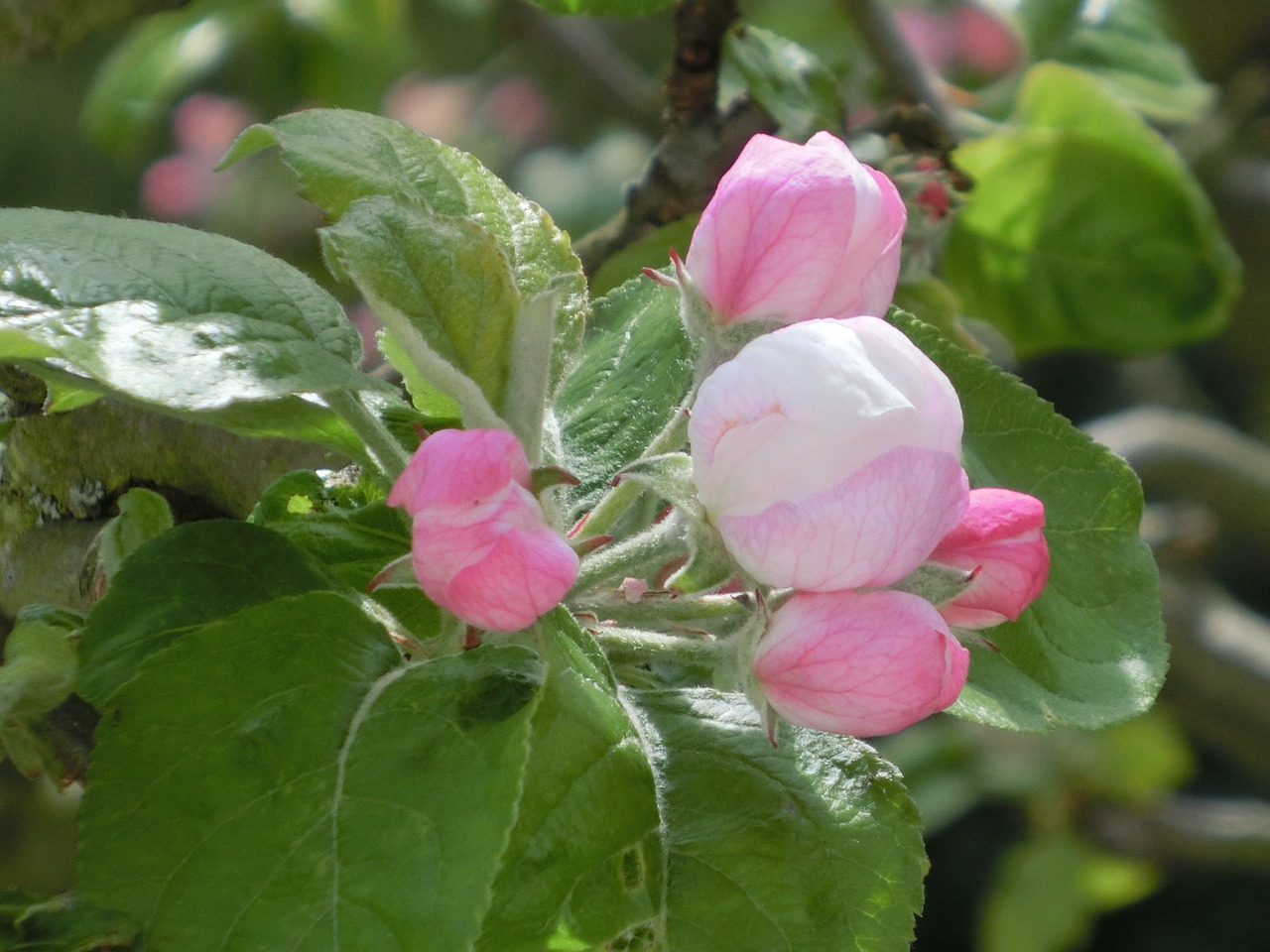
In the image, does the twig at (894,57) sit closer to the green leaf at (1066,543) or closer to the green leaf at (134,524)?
the green leaf at (1066,543)

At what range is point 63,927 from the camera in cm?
50

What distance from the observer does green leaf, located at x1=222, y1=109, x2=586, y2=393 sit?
621mm

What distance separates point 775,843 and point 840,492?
0.20 meters

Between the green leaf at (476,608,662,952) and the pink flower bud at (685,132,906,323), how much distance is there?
0.16 meters

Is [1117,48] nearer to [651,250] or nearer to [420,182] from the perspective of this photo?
[651,250]

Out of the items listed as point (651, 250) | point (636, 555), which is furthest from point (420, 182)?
point (651, 250)

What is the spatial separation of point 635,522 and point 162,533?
0.22 meters

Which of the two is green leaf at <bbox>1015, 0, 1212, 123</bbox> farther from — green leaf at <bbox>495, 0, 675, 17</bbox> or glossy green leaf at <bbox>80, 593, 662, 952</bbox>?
glossy green leaf at <bbox>80, 593, 662, 952</bbox>

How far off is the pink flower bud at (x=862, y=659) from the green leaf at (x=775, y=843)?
0.10m

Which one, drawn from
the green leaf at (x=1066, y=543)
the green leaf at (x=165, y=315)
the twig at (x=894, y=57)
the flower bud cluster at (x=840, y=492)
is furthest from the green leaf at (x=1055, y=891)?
the green leaf at (x=165, y=315)

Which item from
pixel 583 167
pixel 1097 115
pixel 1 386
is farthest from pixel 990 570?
pixel 583 167

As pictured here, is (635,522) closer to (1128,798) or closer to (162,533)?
(162,533)

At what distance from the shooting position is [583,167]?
2.96 metres

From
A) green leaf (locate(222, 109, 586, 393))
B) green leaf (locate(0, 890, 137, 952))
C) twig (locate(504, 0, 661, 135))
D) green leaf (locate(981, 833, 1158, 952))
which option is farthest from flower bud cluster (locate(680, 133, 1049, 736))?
green leaf (locate(981, 833, 1158, 952))
